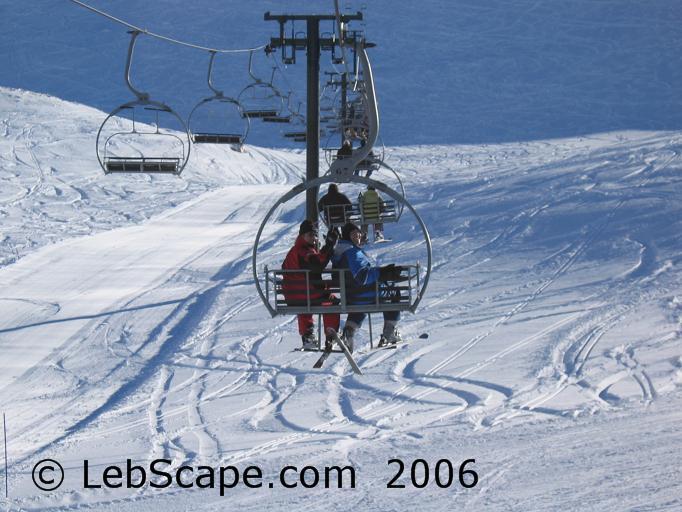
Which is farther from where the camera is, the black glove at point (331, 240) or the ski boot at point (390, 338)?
the ski boot at point (390, 338)

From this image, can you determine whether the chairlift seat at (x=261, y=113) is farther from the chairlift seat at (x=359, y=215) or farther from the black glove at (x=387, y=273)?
the black glove at (x=387, y=273)

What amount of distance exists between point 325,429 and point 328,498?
2.61m

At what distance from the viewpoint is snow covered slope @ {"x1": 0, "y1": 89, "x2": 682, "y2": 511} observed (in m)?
13.7

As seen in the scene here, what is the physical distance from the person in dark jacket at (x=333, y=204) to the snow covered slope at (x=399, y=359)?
8.78 feet

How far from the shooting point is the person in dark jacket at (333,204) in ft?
46.6

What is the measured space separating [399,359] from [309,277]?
9256mm

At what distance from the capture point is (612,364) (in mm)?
18125

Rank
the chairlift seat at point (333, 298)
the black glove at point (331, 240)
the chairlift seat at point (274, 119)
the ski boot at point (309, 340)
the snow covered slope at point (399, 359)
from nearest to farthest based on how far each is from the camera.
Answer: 1. the chairlift seat at point (333, 298)
2. the black glove at point (331, 240)
3. the ski boot at point (309, 340)
4. the snow covered slope at point (399, 359)
5. the chairlift seat at point (274, 119)

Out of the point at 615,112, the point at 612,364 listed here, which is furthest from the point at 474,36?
the point at 612,364

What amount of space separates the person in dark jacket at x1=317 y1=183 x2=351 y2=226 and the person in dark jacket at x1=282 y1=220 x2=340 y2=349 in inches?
101

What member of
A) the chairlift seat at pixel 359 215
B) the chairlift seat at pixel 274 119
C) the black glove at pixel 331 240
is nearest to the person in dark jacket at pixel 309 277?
the black glove at pixel 331 240

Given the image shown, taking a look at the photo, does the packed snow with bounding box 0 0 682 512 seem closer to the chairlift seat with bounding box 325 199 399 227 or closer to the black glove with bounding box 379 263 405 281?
the black glove with bounding box 379 263 405 281

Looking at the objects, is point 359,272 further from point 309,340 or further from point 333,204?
point 333,204

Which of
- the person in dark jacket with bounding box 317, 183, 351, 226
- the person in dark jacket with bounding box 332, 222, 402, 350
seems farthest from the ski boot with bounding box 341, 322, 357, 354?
the person in dark jacket with bounding box 317, 183, 351, 226
